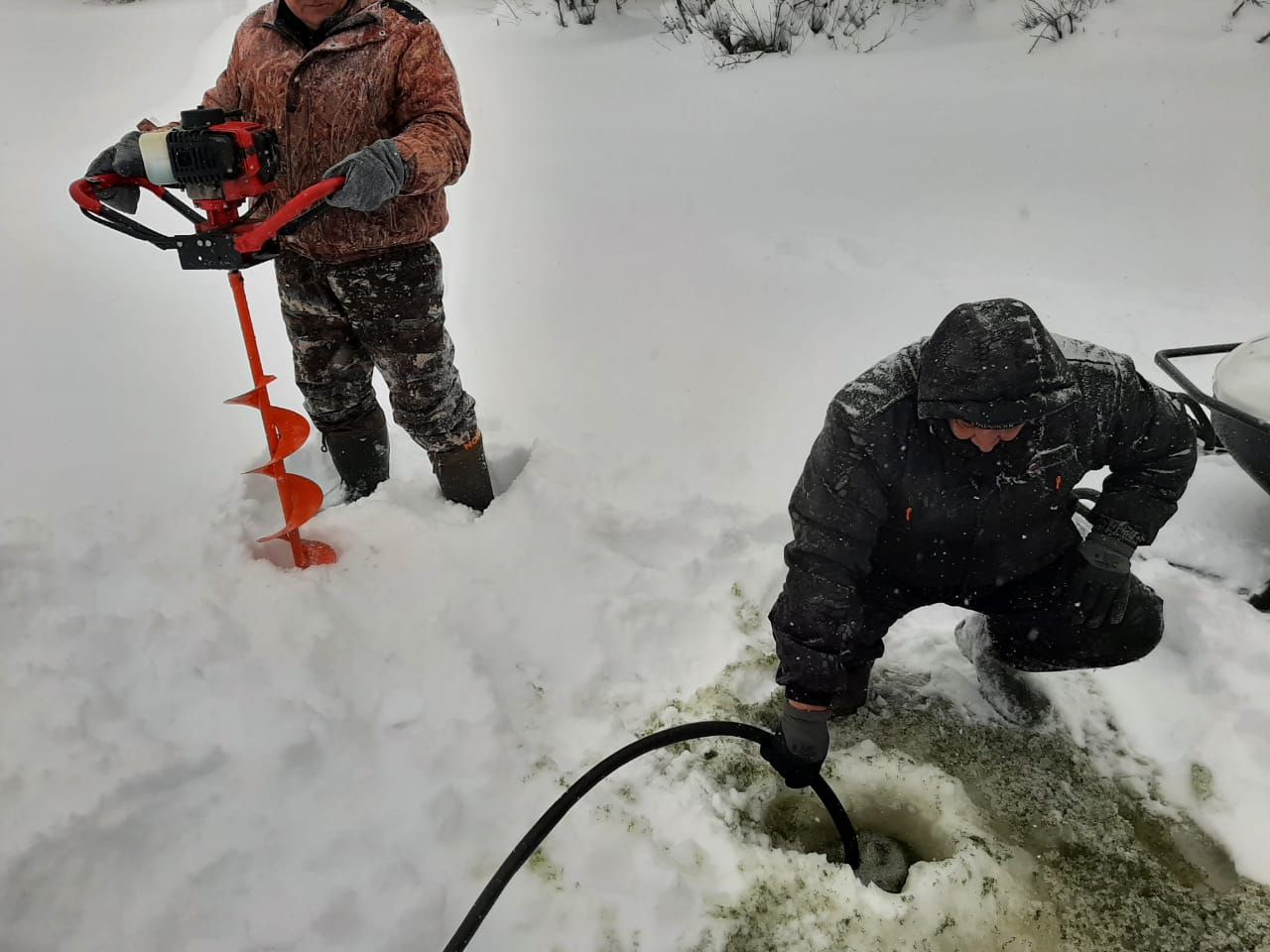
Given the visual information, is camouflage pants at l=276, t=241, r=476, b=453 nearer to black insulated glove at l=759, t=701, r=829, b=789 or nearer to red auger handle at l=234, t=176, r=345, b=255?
red auger handle at l=234, t=176, r=345, b=255

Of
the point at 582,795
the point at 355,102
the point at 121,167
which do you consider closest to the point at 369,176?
the point at 355,102

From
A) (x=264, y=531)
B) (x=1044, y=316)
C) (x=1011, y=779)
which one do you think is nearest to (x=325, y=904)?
(x=264, y=531)

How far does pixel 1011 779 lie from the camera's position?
2039 mm

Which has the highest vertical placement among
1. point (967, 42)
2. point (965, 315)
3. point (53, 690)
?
point (967, 42)

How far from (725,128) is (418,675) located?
4.26m

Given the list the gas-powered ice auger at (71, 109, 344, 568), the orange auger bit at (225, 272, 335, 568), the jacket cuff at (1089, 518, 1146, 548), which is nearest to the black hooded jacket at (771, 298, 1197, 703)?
the jacket cuff at (1089, 518, 1146, 548)

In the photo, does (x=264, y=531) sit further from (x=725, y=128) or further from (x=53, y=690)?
(x=725, y=128)

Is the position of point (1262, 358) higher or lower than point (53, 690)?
higher

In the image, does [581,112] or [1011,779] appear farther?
[581,112]

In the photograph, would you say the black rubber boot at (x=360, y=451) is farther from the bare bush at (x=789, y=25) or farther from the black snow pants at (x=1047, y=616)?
the bare bush at (x=789, y=25)

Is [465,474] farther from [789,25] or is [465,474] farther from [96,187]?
[789,25]

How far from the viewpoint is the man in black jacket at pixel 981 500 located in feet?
5.09

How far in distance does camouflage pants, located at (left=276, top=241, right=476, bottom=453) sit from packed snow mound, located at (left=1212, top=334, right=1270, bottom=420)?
7.39 feet

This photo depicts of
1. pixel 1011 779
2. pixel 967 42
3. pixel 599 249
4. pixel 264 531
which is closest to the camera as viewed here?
pixel 1011 779
